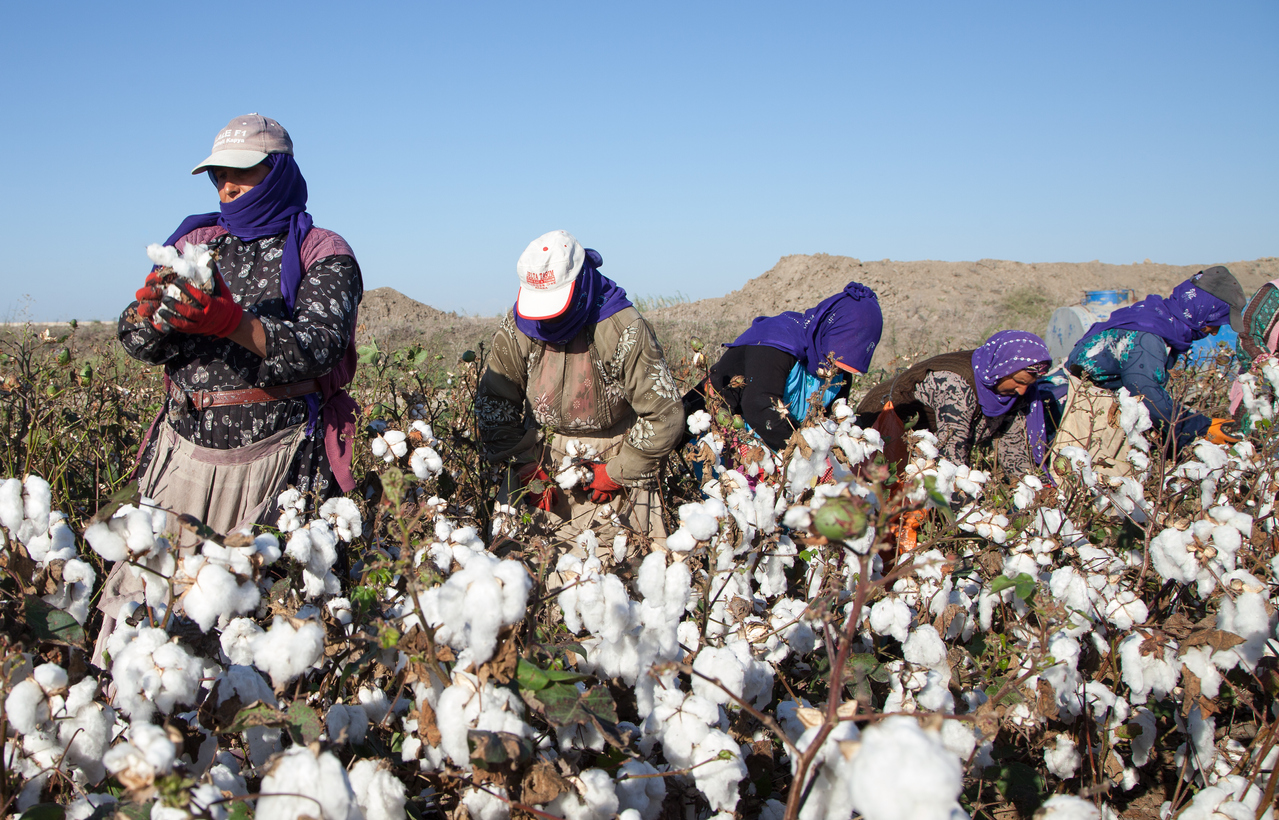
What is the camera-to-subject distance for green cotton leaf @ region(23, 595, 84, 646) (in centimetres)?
119

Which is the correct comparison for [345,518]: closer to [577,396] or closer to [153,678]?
[153,678]

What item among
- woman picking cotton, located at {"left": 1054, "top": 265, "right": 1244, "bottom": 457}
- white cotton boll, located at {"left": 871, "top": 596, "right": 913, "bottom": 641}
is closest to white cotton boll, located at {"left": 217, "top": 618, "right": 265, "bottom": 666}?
white cotton boll, located at {"left": 871, "top": 596, "right": 913, "bottom": 641}

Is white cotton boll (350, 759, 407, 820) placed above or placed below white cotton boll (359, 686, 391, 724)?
above

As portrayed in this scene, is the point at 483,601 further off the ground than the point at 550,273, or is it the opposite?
the point at 550,273

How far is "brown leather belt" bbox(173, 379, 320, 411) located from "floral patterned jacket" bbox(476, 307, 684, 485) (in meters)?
0.80

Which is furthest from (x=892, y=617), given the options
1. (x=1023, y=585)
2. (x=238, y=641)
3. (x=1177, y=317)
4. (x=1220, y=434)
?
(x=1177, y=317)

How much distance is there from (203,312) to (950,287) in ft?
85.4

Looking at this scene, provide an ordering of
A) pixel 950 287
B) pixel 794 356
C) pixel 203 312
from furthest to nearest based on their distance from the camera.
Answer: pixel 950 287, pixel 794 356, pixel 203 312

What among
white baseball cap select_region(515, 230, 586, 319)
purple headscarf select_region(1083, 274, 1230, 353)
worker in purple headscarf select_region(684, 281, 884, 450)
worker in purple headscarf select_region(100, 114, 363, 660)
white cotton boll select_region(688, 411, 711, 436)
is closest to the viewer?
worker in purple headscarf select_region(100, 114, 363, 660)

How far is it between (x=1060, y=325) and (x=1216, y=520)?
8.72 meters

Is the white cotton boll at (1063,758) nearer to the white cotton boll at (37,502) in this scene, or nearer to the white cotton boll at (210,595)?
the white cotton boll at (210,595)

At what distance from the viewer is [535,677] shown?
1.06m

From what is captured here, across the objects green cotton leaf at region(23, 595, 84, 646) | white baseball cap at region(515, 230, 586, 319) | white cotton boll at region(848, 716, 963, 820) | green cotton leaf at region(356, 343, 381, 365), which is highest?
white baseball cap at region(515, 230, 586, 319)

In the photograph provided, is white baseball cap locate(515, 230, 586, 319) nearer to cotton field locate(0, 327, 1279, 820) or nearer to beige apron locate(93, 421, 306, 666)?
cotton field locate(0, 327, 1279, 820)
